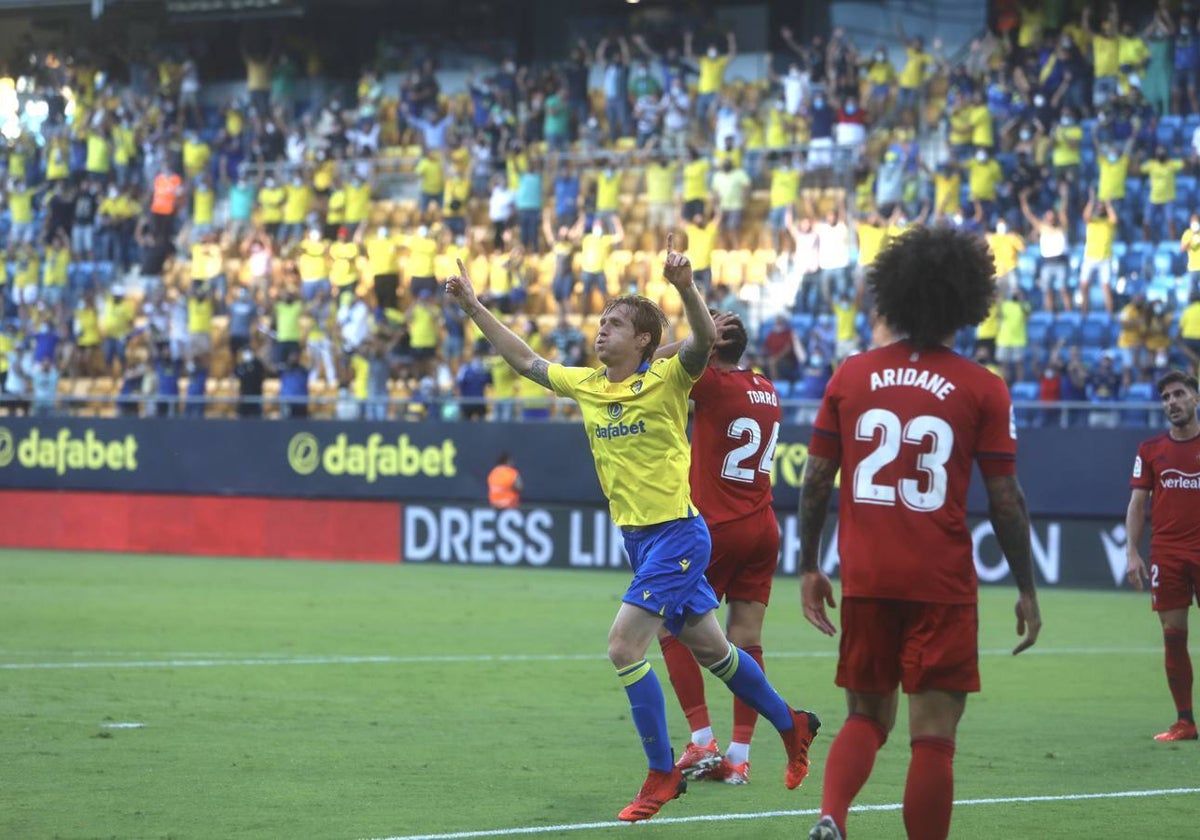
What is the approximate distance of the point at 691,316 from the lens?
307 inches

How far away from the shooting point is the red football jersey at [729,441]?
9.32m

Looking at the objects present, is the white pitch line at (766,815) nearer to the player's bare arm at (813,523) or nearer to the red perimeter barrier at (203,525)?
A: the player's bare arm at (813,523)

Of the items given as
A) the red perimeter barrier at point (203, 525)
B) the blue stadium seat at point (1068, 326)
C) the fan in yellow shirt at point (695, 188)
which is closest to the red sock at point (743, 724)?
the blue stadium seat at point (1068, 326)

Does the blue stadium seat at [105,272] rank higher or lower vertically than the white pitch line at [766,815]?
higher

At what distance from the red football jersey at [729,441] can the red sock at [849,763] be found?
3.09 m

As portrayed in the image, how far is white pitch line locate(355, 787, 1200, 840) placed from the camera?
288 inches

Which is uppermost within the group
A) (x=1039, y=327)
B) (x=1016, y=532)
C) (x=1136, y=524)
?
(x=1039, y=327)

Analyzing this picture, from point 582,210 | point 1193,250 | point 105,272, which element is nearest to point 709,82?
point 582,210

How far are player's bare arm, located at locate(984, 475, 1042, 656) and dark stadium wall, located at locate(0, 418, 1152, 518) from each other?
681 inches

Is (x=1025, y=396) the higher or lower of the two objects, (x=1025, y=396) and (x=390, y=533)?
the higher

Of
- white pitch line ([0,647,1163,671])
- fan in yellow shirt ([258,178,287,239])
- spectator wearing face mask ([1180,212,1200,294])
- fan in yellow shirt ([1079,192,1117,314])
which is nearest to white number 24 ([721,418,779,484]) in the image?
white pitch line ([0,647,1163,671])

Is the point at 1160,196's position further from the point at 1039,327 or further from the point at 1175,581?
the point at 1175,581

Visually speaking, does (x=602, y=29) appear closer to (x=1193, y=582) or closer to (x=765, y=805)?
(x=1193, y=582)

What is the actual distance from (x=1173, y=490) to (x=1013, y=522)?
5739mm
